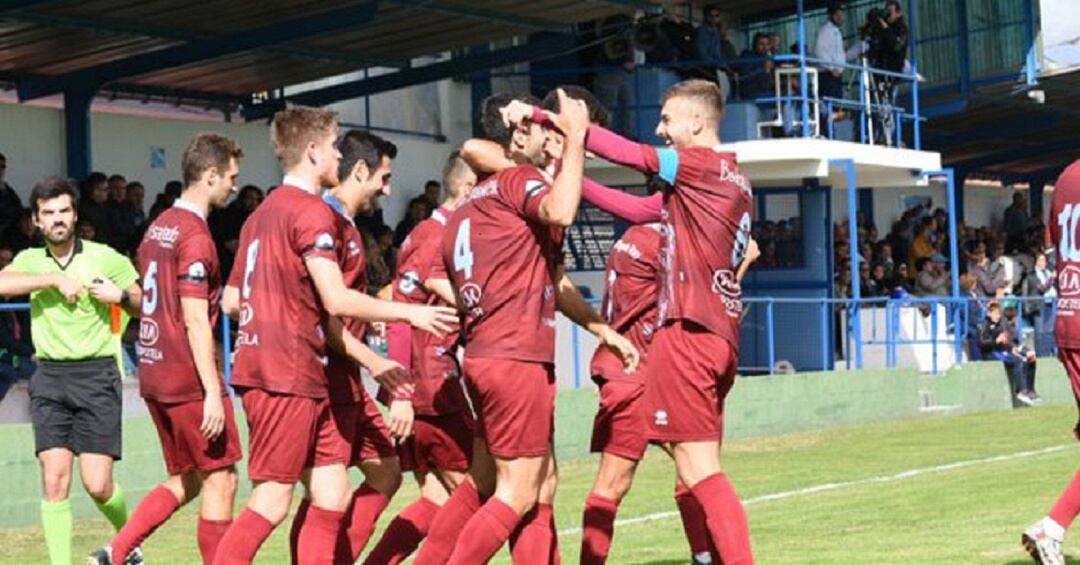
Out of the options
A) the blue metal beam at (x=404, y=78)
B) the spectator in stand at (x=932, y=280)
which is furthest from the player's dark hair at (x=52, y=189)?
the spectator in stand at (x=932, y=280)

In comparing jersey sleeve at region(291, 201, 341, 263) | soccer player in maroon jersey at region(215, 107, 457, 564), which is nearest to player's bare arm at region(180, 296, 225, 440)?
soccer player in maroon jersey at region(215, 107, 457, 564)

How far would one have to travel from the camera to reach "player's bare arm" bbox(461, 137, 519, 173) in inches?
383

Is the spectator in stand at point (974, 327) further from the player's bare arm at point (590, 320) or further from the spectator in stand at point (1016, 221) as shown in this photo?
the player's bare arm at point (590, 320)

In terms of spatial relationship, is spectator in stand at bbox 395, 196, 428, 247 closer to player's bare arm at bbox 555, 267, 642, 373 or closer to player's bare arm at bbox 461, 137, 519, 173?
player's bare arm at bbox 555, 267, 642, 373

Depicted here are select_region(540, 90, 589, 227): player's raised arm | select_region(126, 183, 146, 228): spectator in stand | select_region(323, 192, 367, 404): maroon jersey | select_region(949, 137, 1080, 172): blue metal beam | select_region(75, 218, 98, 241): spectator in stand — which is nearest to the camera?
select_region(540, 90, 589, 227): player's raised arm

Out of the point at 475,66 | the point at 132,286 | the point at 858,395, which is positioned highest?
the point at 475,66

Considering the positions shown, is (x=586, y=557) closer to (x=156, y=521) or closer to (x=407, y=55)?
(x=156, y=521)

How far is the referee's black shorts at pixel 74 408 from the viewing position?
1220cm

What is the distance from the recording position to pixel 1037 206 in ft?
162

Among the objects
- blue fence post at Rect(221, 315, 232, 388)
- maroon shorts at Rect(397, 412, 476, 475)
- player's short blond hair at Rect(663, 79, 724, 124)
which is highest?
player's short blond hair at Rect(663, 79, 724, 124)

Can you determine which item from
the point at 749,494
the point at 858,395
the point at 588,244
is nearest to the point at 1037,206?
the point at 588,244

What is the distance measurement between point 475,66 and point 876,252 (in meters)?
10.7

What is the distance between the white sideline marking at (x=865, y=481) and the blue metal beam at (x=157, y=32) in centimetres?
884

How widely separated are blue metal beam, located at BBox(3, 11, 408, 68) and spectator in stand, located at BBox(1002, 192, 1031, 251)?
65.8 feet
